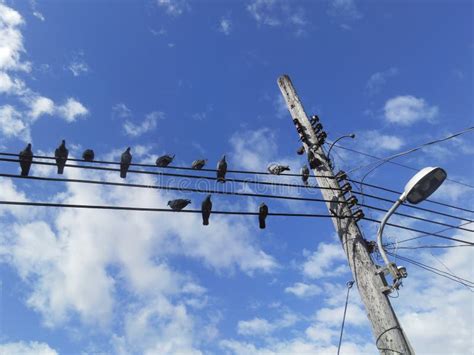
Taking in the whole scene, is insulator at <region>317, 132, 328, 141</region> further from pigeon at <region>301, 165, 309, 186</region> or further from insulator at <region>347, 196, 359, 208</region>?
insulator at <region>347, 196, 359, 208</region>

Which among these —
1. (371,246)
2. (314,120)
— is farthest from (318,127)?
(371,246)

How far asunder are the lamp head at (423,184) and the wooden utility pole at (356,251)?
4.09 feet

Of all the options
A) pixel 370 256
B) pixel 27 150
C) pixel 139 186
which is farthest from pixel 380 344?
pixel 27 150

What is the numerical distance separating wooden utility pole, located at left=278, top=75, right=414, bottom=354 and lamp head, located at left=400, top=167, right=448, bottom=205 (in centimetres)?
125

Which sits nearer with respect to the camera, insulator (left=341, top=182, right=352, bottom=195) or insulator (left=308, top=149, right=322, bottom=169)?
insulator (left=341, top=182, right=352, bottom=195)

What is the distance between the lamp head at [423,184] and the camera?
5.36m

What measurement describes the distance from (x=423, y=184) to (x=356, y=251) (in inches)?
59.6

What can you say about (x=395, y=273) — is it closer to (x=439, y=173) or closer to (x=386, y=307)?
(x=386, y=307)

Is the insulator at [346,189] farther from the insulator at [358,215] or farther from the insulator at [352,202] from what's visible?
the insulator at [358,215]

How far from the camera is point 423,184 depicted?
17.7ft

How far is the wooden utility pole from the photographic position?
17.7ft

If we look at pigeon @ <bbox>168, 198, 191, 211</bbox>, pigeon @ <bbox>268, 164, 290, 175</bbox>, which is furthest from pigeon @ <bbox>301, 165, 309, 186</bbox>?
pigeon @ <bbox>168, 198, 191, 211</bbox>

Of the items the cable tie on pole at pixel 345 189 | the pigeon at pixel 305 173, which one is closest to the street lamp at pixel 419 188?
the cable tie on pole at pixel 345 189

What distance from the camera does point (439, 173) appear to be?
213 inches
